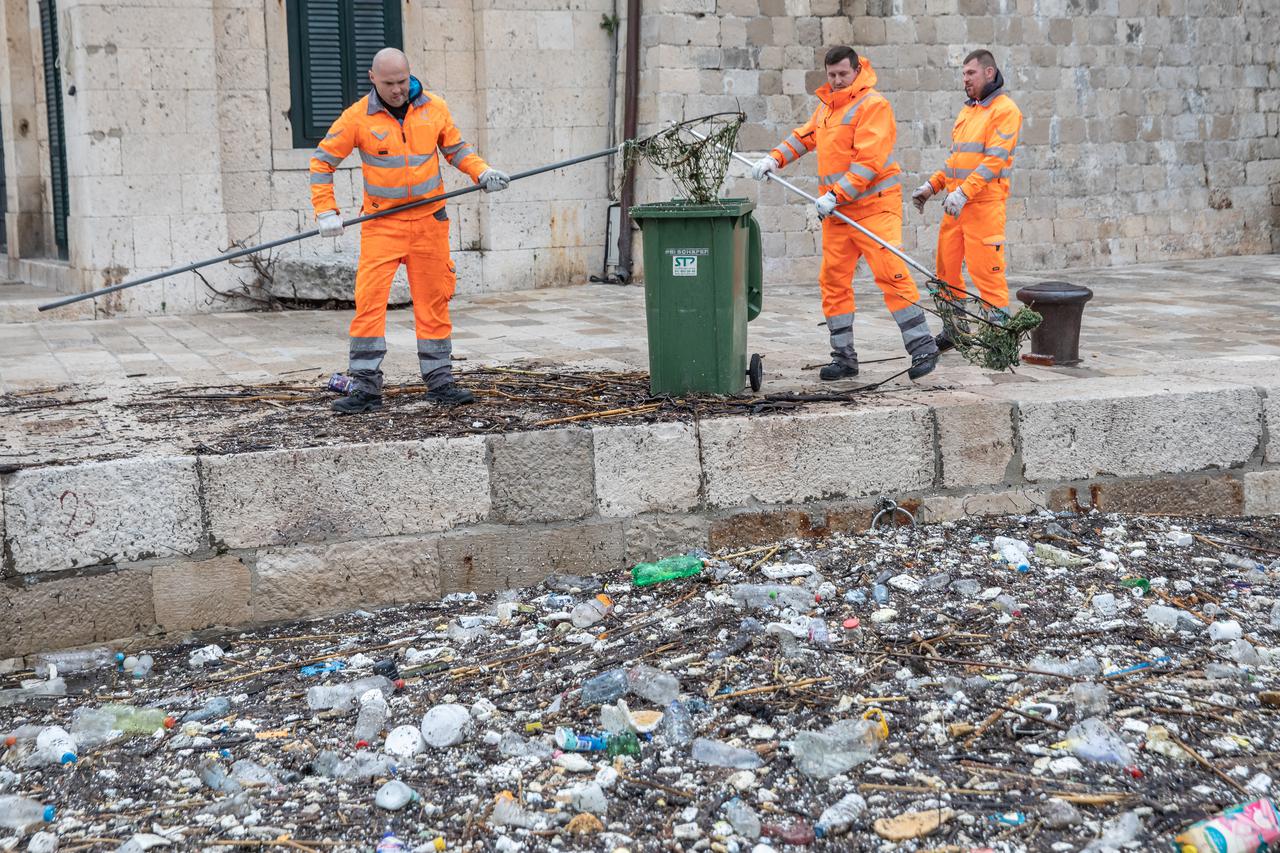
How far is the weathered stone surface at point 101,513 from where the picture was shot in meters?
5.21

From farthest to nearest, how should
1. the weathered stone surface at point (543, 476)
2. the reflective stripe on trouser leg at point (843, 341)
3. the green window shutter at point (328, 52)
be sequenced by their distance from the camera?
1. the green window shutter at point (328, 52)
2. the reflective stripe on trouser leg at point (843, 341)
3. the weathered stone surface at point (543, 476)

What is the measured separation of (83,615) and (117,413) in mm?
1327

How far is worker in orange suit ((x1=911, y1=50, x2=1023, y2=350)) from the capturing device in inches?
313

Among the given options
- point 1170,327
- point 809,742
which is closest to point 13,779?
point 809,742

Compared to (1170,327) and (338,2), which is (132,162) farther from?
(1170,327)

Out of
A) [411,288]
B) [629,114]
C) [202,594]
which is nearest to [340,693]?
[202,594]

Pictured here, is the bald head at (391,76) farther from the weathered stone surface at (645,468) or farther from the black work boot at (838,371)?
the black work boot at (838,371)

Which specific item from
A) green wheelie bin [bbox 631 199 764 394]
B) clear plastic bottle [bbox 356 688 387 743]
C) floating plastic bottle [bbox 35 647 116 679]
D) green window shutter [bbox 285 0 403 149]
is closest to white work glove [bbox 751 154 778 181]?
green wheelie bin [bbox 631 199 764 394]

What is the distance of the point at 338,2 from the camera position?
450 inches

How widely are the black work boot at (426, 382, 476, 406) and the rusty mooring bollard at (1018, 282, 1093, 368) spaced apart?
10.2ft

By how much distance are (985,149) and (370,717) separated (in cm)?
514

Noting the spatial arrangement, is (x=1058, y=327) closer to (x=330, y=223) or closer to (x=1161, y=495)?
(x=1161, y=495)

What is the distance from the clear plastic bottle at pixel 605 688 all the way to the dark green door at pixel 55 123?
8697 mm

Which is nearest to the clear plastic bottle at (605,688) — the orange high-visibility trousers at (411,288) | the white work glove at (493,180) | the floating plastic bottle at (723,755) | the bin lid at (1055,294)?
the floating plastic bottle at (723,755)
